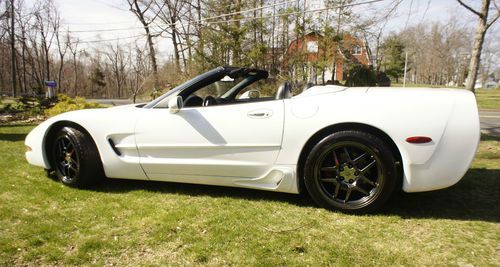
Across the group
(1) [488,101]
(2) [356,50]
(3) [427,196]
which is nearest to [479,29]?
(3) [427,196]

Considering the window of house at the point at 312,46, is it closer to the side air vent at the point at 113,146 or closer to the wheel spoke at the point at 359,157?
the side air vent at the point at 113,146

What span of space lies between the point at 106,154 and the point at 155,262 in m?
1.74

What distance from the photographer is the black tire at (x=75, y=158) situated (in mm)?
3561


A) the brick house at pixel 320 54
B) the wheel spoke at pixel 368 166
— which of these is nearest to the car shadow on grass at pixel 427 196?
the wheel spoke at pixel 368 166

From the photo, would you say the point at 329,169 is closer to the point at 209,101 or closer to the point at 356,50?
the point at 209,101

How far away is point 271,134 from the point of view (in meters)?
2.95

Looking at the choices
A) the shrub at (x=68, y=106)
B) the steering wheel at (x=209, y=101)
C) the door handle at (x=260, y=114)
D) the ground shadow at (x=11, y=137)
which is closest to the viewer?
the door handle at (x=260, y=114)

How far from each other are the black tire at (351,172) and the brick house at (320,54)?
1442cm

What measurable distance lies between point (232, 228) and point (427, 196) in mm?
1897

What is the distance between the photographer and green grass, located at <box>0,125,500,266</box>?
2215mm

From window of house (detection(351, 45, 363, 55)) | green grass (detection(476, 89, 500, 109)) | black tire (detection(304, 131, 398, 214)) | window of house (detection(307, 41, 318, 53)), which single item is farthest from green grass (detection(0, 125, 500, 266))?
green grass (detection(476, 89, 500, 109))

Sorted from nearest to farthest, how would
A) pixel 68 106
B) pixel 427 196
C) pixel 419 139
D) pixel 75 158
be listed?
pixel 419 139 < pixel 427 196 < pixel 75 158 < pixel 68 106

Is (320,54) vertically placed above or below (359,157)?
above

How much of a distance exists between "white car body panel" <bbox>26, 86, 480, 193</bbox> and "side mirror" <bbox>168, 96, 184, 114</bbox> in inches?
2.2
